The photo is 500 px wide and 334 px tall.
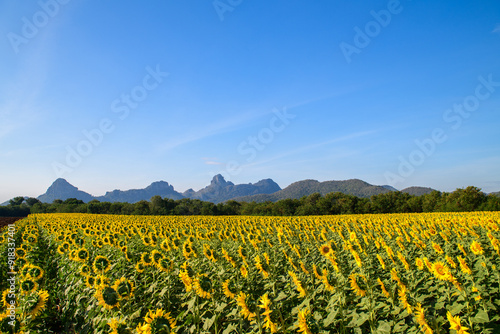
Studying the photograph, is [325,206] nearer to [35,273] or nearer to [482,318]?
[482,318]

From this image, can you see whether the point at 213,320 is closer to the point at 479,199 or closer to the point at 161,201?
the point at 479,199

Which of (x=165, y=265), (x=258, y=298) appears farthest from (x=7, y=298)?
(x=258, y=298)

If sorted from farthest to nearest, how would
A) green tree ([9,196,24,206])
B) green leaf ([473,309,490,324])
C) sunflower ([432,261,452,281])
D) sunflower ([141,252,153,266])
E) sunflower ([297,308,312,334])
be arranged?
green tree ([9,196,24,206]) → sunflower ([141,252,153,266]) → sunflower ([432,261,452,281]) → green leaf ([473,309,490,324]) → sunflower ([297,308,312,334])

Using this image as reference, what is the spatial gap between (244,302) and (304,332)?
78 centimetres

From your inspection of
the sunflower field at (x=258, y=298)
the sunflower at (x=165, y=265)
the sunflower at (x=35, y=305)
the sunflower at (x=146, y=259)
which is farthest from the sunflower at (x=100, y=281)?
the sunflower at (x=146, y=259)

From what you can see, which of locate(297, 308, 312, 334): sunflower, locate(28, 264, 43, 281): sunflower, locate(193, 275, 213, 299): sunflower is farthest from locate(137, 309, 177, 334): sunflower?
locate(28, 264, 43, 281): sunflower

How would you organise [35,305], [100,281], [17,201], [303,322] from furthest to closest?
1. [17,201]
2. [100,281]
3. [35,305]
4. [303,322]

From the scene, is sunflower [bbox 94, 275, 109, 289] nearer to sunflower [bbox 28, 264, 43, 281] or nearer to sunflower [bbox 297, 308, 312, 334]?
sunflower [bbox 28, 264, 43, 281]

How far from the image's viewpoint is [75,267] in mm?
7062

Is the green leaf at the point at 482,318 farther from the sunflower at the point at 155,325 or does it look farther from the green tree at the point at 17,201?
the green tree at the point at 17,201

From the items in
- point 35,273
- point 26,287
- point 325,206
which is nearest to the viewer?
point 26,287

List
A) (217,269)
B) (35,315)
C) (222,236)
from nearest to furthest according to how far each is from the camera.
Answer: (35,315) → (217,269) → (222,236)

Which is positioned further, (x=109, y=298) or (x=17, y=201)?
(x=17, y=201)

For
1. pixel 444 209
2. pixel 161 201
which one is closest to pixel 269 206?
pixel 161 201
